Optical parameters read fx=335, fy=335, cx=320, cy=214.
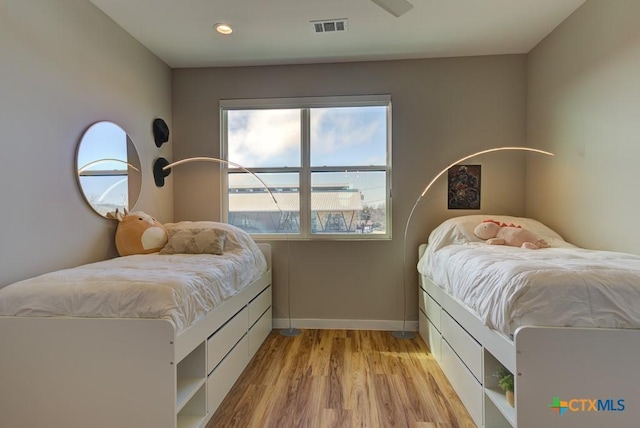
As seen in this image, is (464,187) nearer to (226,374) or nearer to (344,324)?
(344,324)

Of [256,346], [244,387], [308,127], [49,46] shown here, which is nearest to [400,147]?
[308,127]

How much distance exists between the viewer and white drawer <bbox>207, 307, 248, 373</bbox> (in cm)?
181

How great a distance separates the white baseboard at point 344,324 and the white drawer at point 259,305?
0.29 meters

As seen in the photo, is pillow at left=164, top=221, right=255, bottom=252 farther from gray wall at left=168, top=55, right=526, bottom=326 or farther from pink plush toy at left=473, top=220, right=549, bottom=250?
pink plush toy at left=473, top=220, right=549, bottom=250

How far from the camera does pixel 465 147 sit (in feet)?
10.2

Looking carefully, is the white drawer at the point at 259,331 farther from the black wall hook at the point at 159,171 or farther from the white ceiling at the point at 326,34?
the white ceiling at the point at 326,34

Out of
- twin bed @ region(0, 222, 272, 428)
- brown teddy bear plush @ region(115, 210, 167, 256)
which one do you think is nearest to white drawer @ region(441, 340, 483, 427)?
twin bed @ region(0, 222, 272, 428)

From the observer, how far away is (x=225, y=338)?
6.57 feet

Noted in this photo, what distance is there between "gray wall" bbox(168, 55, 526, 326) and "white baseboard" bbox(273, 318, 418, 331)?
1.8 inches

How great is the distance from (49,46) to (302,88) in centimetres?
191

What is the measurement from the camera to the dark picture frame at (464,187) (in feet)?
10.2

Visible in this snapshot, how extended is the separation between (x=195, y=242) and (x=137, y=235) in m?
0.41

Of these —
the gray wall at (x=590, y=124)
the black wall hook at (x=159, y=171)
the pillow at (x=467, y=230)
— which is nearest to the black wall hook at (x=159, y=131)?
the black wall hook at (x=159, y=171)

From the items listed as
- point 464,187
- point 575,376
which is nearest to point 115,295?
point 575,376
